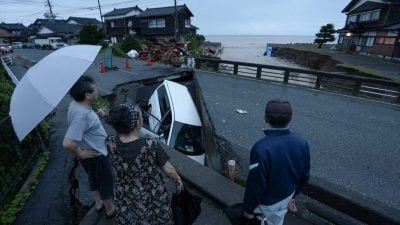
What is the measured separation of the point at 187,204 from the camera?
7.40 feet

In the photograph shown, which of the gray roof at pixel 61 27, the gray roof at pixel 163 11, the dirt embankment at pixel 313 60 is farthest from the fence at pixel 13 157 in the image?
the gray roof at pixel 61 27

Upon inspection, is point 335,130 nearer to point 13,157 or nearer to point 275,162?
point 275,162

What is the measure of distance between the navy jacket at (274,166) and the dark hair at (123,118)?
42.9 inches

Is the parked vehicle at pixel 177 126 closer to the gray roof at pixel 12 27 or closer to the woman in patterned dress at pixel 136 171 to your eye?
the woman in patterned dress at pixel 136 171

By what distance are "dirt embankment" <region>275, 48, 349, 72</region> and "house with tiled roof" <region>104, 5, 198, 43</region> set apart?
20608 mm

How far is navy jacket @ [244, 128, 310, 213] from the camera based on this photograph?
1945mm

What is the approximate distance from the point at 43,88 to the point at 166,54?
23.4 m

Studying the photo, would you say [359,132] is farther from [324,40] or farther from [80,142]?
[324,40]

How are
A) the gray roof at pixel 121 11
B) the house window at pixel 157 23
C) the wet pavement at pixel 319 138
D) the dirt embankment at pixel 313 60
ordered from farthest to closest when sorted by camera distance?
the gray roof at pixel 121 11, the house window at pixel 157 23, the dirt embankment at pixel 313 60, the wet pavement at pixel 319 138

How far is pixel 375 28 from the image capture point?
30.3 m

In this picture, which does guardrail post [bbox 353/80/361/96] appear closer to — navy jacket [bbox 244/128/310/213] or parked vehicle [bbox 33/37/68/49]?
navy jacket [bbox 244/128/310/213]

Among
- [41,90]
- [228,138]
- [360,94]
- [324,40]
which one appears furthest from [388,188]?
[324,40]

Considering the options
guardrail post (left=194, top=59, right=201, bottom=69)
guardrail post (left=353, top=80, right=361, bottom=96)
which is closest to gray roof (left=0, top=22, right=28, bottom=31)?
guardrail post (left=194, top=59, right=201, bottom=69)

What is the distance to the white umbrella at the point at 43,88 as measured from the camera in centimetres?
215
